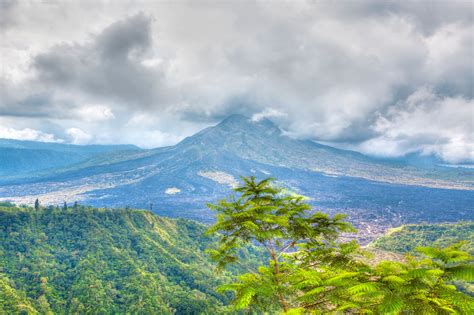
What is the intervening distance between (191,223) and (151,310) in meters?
83.6

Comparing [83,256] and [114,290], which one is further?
[83,256]

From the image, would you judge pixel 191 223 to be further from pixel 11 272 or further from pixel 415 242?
pixel 415 242

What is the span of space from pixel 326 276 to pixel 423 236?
19234cm

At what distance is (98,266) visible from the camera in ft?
348

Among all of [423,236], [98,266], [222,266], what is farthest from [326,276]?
[423,236]

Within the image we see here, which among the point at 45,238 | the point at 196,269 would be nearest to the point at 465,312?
the point at 196,269

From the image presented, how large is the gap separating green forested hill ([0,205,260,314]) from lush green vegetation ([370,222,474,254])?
91.9 meters

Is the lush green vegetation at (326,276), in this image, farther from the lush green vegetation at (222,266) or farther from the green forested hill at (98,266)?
the green forested hill at (98,266)

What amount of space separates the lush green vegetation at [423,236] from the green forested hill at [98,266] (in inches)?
3617

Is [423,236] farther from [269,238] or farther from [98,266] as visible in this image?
[269,238]

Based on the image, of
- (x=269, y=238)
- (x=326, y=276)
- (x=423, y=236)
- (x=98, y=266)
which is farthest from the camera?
(x=423, y=236)

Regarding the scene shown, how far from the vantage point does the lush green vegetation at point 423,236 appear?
152 m

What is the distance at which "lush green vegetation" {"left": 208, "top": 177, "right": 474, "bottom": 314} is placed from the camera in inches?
200

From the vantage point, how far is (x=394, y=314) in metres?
4.87
